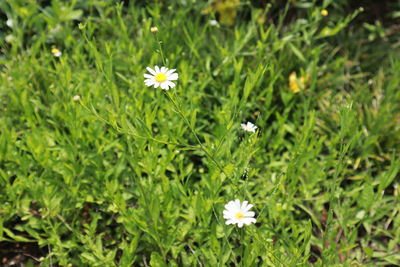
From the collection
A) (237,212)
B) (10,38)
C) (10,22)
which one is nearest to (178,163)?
(237,212)

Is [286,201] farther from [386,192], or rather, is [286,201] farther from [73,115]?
[73,115]

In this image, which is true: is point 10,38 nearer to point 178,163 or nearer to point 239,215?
point 178,163

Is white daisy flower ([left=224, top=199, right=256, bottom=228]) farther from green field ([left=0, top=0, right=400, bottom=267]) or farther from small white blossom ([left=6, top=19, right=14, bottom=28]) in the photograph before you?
small white blossom ([left=6, top=19, right=14, bottom=28])

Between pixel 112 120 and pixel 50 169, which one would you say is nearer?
pixel 112 120

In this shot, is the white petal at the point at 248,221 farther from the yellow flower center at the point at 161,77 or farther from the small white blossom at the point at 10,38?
the small white blossom at the point at 10,38

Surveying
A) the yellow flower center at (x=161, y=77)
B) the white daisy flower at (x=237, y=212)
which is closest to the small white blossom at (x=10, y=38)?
the yellow flower center at (x=161, y=77)

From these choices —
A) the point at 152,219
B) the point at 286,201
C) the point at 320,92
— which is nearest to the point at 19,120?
the point at 152,219

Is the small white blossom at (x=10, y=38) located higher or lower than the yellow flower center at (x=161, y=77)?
lower

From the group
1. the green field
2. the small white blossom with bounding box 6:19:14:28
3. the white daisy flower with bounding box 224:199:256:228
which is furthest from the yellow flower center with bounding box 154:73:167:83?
the small white blossom with bounding box 6:19:14:28
